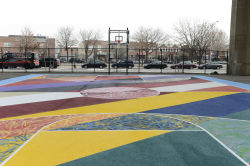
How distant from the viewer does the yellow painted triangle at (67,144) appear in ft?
12.3

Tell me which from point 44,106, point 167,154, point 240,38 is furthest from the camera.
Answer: point 240,38

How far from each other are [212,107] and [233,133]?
9.40 feet

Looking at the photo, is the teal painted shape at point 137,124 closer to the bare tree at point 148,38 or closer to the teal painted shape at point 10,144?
the teal painted shape at point 10,144

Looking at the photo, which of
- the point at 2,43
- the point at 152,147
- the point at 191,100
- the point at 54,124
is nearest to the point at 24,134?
the point at 54,124

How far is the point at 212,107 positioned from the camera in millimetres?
7875

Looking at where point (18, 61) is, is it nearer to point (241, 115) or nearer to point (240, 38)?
point (240, 38)

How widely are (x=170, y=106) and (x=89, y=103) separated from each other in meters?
3.04

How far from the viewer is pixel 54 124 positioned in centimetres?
574

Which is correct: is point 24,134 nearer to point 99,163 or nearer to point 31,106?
point 99,163

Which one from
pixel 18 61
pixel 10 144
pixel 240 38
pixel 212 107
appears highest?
pixel 240 38

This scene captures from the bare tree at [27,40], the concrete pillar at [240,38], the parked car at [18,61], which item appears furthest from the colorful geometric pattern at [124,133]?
the bare tree at [27,40]

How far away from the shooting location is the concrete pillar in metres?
19.4

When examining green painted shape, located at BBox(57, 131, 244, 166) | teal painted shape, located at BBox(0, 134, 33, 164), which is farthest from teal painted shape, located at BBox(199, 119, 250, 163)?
teal painted shape, located at BBox(0, 134, 33, 164)

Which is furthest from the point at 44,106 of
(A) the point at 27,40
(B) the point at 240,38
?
(A) the point at 27,40
